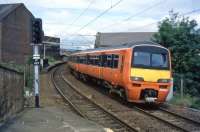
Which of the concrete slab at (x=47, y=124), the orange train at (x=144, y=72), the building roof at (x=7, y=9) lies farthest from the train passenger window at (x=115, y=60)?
the building roof at (x=7, y=9)

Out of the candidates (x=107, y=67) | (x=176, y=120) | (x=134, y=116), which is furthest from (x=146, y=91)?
(x=107, y=67)

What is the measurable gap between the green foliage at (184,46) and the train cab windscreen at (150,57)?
8.87 m

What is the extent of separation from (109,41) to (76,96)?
61.0 metres

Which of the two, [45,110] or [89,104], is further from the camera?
[89,104]

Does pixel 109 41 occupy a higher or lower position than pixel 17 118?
higher

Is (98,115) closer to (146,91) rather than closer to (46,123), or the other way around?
(146,91)

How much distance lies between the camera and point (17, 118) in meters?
15.4

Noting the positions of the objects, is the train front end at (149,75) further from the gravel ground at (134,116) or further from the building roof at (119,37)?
the building roof at (119,37)

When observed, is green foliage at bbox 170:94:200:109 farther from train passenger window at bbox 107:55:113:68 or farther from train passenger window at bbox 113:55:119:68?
train passenger window at bbox 107:55:113:68

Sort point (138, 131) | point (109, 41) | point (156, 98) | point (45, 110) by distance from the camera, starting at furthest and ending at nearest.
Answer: point (109, 41)
point (156, 98)
point (45, 110)
point (138, 131)

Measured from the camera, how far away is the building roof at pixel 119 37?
86938mm

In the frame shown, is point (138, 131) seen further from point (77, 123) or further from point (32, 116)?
point (32, 116)

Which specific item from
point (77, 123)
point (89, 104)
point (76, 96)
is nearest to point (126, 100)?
point (89, 104)

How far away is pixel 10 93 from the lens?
51.3 feet
